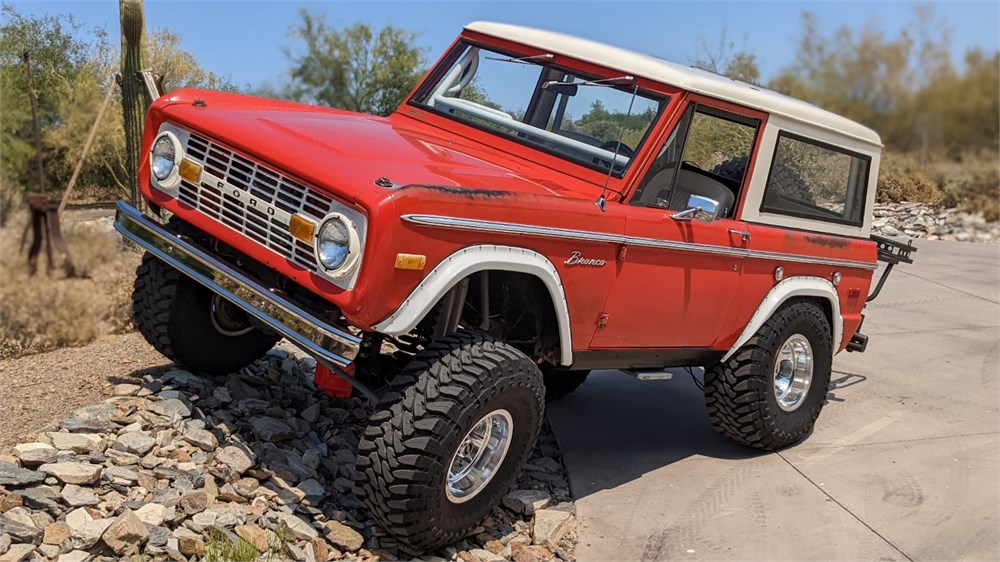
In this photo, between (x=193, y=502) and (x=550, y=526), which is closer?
(x=193, y=502)

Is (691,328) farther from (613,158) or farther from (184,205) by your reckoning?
(184,205)

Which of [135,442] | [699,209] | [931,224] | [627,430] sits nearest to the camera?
[135,442]

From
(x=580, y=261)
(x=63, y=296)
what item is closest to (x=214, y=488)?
(x=580, y=261)

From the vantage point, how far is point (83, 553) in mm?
3354

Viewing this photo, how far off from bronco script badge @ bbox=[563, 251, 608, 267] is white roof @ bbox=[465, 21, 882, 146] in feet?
3.36

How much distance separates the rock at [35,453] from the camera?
3.77 m

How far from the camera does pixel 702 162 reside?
192 inches

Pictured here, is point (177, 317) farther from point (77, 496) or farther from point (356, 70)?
point (356, 70)

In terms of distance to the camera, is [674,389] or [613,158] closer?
[613,158]

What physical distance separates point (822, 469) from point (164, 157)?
12.3 feet

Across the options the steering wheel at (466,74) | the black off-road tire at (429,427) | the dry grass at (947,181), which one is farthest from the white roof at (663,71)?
A: the dry grass at (947,181)

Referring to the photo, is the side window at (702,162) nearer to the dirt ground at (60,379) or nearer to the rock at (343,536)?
the rock at (343,536)

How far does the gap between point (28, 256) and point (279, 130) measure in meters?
3.65

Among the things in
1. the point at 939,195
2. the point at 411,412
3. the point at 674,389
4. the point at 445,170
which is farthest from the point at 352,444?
the point at 939,195
